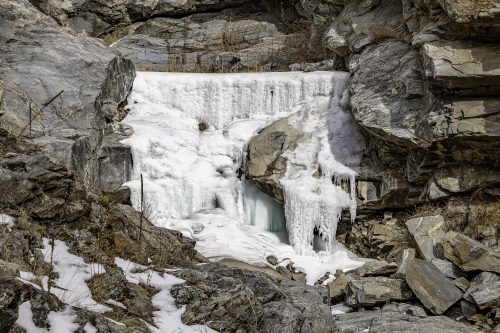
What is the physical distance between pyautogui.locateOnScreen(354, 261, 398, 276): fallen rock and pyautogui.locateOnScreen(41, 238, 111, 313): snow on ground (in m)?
4.84

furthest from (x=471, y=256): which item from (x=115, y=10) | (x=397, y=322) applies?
(x=115, y=10)

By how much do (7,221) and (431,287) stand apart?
4.92m

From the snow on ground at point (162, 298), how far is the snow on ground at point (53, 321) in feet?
1.88

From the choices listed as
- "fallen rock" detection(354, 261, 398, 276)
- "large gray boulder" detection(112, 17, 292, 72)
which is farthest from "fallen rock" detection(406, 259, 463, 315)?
"large gray boulder" detection(112, 17, 292, 72)

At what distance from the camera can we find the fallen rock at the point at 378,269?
805 centimetres

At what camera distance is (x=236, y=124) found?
1134 centimetres

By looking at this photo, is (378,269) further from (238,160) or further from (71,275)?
(71,275)

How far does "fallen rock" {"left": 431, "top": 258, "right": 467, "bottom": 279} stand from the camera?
738 centimetres

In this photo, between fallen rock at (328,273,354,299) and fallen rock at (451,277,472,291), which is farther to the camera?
fallen rock at (328,273,354,299)

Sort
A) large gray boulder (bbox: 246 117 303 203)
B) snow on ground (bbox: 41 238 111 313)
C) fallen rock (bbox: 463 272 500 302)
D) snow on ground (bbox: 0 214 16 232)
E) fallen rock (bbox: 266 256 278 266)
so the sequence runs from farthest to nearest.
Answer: large gray boulder (bbox: 246 117 303 203) → fallen rock (bbox: 266 256 278 266) → fallen rock (bbox: 463 272 500 302) → snow on ground (bbox: 0 214 16 232) → snow on ground (bbox: 41 238 111 313)

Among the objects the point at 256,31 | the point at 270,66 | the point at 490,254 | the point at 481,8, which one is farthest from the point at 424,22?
the point at 256,31

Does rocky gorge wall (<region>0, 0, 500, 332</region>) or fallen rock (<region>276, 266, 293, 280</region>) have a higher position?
rocky gorge wall (<region>0, 0, 500, 332</region>)

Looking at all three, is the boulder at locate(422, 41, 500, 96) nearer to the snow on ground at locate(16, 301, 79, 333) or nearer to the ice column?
the ice column

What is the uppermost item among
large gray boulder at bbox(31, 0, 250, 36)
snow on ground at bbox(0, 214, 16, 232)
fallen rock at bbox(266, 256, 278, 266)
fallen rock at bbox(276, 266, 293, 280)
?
large gray boulder at bbox(31, 0, 250, 36)
